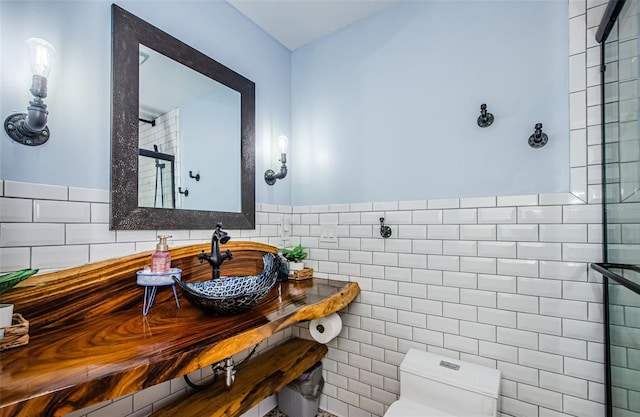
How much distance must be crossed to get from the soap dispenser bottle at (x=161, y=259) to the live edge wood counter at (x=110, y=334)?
3.8 inches

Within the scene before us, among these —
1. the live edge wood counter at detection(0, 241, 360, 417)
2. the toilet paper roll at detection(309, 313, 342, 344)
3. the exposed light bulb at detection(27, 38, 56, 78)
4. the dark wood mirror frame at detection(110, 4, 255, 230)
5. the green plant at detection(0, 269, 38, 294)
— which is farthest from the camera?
the toilet paper roll at detection(309, 313, 342, 344)

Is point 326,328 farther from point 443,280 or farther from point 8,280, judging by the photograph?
point 8,280

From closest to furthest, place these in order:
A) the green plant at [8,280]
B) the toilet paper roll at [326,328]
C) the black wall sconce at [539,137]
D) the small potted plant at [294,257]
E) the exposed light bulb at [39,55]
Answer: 1. the green plant at [8,280]
2. the exposed light bulb at [39,55]
3. the black wall sconce at [539,137]
4. the toilet paper roll at [326,328]
5. the small potted plant at [294,257]

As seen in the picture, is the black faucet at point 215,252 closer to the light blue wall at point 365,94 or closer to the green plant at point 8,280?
the light blue wall at point 365,94

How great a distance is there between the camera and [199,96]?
1609 millimetres

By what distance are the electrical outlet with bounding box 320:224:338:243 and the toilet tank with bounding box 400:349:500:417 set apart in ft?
2.72

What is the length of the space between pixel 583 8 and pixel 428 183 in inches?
39.4

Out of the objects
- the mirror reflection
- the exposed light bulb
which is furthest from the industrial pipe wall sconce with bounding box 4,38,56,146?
the mirror reflection

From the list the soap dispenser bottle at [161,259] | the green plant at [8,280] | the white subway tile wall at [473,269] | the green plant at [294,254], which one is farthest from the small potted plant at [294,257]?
the green plant at [8,280]

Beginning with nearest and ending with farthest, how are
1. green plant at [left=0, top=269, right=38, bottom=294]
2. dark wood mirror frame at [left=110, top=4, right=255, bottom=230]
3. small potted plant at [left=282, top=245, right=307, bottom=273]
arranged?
green plant at [left=0, top=269, right=38, bottom=294], dark wood mirror frame at [left=110, top=4, right=255, bottom=230], small potted plant at [left=282, top=245, right=307, bottom=273]

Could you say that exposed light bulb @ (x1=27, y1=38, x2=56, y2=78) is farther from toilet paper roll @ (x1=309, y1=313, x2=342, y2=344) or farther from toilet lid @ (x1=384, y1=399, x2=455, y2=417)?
toilet lid @ (x1=384, y1=399, x2=455, y2=417)

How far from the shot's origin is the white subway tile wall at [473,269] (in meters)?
1.10

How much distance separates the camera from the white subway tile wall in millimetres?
1103

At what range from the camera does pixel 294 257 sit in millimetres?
1977
